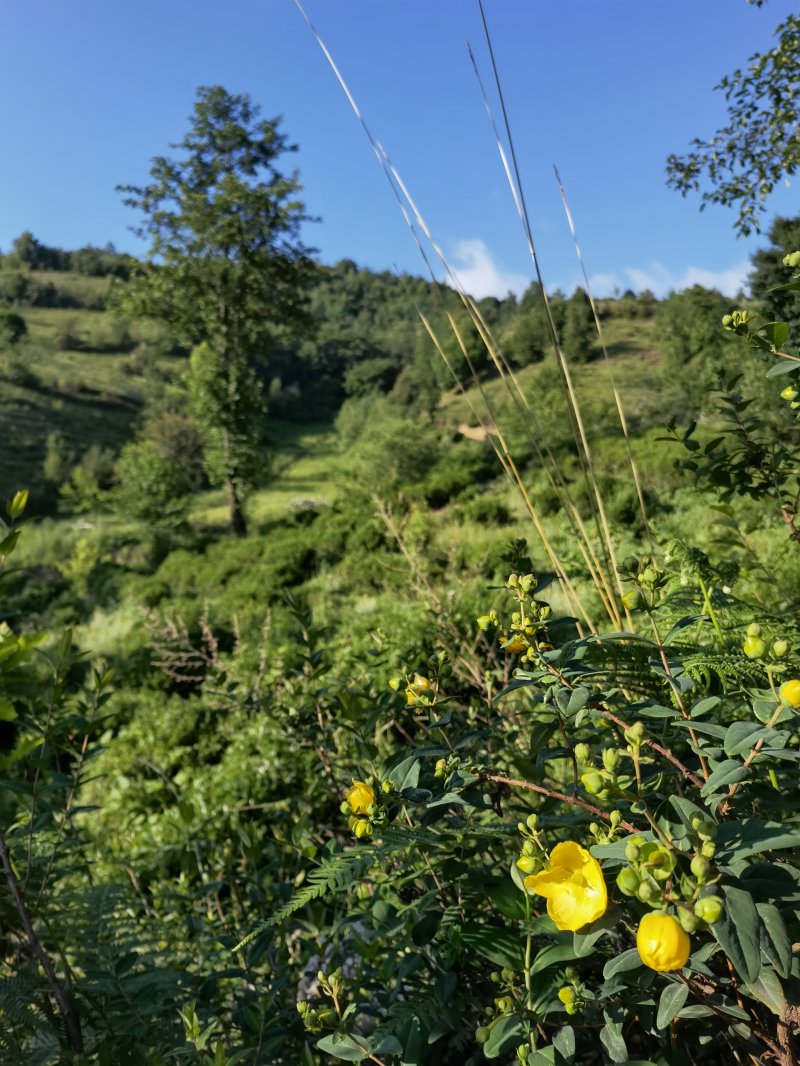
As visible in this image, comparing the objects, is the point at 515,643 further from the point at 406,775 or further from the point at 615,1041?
the point at 615,1041

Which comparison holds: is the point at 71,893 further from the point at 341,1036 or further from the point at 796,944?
the point at 796,944

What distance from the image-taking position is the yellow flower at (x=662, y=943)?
404 mm

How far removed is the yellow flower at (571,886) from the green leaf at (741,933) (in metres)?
0.09

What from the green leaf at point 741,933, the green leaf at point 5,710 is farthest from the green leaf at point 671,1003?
the green leaf at point 5,710

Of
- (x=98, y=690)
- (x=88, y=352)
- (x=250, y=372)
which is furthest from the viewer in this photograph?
(x=88, y=352)

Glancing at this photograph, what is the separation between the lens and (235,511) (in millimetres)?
10547

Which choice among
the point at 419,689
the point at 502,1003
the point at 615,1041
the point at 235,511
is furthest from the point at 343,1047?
the point at 235,511

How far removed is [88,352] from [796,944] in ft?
131

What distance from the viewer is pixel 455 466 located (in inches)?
380

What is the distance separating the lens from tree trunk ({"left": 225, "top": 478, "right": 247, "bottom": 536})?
34.0 ft

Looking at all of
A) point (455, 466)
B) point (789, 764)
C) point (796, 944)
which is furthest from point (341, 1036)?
point (455, 466)

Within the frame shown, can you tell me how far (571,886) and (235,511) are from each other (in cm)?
1045

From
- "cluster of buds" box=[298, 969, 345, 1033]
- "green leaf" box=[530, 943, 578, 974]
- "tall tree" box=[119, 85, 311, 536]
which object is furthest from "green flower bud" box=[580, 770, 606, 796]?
"tall tree" box=[119, 85, 311, 536]

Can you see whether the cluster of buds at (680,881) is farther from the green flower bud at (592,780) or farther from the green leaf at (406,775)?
the green leaf at (406,775)
